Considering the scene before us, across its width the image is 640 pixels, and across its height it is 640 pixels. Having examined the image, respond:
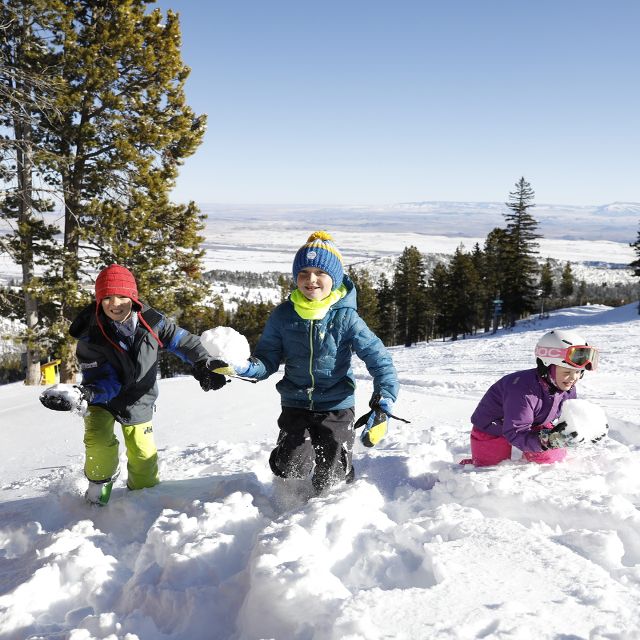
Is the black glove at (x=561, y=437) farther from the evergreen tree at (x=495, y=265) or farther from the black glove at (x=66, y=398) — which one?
the evergreen tree at (x=495, y=265)

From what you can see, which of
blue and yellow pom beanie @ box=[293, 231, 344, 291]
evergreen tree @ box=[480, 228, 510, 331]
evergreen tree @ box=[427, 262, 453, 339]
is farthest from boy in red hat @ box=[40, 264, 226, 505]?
evergreen tree @ box=[427, 262, 453, 339]

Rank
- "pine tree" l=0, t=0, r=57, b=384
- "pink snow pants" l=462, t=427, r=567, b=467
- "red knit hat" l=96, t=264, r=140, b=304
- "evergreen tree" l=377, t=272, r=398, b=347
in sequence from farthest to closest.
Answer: "evergreen tree" l=377, t=272, r=398, b=347
"pine tree" l=0, t=0, r=57, b=384
"pink snow pants" l=462, t=427, r=567, b=467
"red knit hat" l=96, t=264, r=140, b=304

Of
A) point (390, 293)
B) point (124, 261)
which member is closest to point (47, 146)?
point (124, 261)

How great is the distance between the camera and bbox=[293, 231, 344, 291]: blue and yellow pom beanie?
3408 millimetres

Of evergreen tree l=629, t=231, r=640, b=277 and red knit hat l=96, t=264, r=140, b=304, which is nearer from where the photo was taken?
red knit hat l=96, t=264, r=140, b=304

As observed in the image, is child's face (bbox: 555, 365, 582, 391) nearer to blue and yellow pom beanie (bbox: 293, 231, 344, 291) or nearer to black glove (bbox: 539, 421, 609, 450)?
black glove (bbox: 539, 421, 609, 450)

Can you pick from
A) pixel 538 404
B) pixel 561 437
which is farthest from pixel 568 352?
pixel 561 437

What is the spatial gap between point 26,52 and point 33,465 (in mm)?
10246

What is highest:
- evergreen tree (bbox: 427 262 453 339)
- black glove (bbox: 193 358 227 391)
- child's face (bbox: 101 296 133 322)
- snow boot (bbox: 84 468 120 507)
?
child's face (bbox: 101 296 133 322)

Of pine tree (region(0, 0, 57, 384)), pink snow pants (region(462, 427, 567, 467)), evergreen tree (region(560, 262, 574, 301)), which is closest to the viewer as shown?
pink snow pants (region(462, 427, 567, 467))

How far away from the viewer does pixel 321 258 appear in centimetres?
341

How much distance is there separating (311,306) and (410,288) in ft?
134

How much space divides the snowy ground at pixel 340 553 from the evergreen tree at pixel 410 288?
39.6 metres

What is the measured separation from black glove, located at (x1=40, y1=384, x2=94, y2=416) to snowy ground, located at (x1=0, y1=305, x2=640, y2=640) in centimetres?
69
